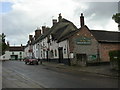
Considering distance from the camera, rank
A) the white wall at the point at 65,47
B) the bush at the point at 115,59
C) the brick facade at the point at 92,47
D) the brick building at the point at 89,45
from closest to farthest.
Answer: the bush at the point at 115,59, the brick building at the point at 89,45, the brick facade at the point at 92,47, the white wall at the point at 65,47

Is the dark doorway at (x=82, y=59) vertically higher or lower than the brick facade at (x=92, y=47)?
lower

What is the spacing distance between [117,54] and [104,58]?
616 inches

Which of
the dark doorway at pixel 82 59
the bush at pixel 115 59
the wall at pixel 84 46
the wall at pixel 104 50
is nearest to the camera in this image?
the bush at pixel 115 59

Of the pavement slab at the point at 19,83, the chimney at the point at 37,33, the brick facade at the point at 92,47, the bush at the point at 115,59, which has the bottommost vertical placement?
the pavement slab at the point at 19,83

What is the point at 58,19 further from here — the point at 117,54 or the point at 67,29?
the point at 117,54

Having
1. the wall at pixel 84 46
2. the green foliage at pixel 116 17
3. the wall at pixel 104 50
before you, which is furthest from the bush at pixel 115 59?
the wall at pixel 104 50

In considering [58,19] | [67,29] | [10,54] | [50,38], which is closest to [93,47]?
[67,29]

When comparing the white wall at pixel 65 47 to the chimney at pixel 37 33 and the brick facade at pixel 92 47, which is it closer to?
the brick facade at pixel 92 47

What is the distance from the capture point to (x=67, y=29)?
44500 millimetres

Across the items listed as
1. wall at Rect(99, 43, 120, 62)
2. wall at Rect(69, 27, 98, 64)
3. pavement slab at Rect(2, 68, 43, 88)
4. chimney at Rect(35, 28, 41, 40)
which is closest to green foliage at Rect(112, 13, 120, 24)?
pavement slab at Rect(2, 68, 43, 88)

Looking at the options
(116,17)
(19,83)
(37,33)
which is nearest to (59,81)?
(19,83)

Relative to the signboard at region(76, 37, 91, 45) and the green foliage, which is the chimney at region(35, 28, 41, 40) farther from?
the green foliage

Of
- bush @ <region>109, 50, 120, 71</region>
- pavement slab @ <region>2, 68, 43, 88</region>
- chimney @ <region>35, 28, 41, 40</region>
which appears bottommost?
pavement slab @ <region>2, 68, 43, 88</region>

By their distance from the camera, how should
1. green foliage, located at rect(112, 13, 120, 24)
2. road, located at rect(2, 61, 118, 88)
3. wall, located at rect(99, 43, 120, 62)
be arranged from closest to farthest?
road, located at rect(2, 61, 118, 88), green foliage, located at rect(112, 13, 120, 24), wall, located at rect(99, 43, 120, 62)
